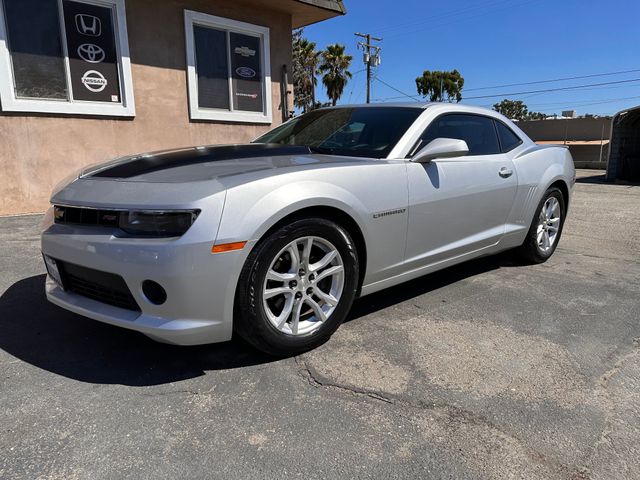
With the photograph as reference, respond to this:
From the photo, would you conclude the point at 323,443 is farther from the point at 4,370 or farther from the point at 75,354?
the point at 4,370

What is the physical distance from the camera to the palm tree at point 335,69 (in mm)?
38750

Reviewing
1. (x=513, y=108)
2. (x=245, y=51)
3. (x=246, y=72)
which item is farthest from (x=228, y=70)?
(x=513, y=108)

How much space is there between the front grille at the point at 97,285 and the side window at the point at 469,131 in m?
2.11

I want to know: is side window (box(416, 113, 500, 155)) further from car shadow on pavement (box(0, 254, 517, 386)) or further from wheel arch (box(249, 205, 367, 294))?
car shadow on pavement (box(0, 254, 517, 386))

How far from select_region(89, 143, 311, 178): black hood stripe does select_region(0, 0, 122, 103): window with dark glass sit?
4.94 m

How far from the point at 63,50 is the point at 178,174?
602 centimetres

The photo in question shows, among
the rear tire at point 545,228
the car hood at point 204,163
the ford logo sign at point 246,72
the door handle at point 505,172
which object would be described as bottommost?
the rear tire at point 545,228

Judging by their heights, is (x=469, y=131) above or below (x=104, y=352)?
above

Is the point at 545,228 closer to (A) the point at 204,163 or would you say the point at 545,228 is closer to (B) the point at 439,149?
(B) the point at 439,149

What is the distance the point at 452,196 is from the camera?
11.1ft

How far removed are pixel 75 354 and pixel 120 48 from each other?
247 inches

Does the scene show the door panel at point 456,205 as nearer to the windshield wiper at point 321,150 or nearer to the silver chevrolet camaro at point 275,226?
the silver chevrolet camaro at point 275,226

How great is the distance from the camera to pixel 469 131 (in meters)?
3.89

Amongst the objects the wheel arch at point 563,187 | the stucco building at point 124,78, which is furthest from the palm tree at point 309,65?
the wheel arch at point 563,187
